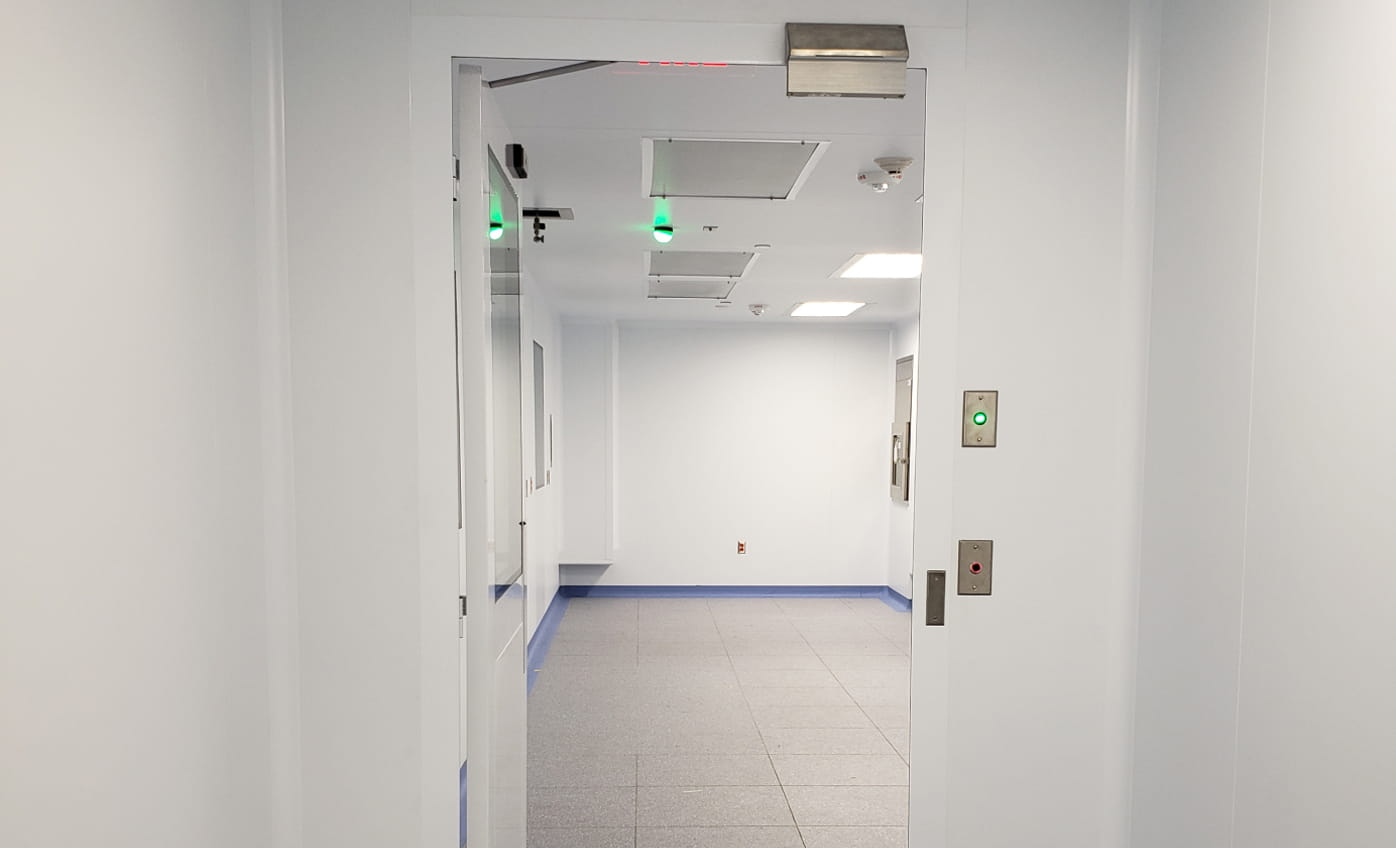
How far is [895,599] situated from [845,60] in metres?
6.49

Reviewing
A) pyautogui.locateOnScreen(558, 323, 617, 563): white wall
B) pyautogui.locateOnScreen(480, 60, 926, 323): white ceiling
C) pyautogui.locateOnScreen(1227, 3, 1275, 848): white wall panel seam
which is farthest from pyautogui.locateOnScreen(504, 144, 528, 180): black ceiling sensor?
pyautogui.locateOnScreen(558, 323, 617, 563): white wall

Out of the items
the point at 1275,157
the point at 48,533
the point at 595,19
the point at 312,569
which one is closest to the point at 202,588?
the point at 312,569

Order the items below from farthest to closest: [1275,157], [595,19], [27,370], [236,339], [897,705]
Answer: [897,705]
[595,19]
[236,339]
[1275,157]
[27,370]

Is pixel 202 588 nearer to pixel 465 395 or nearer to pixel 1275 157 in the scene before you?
pixel 465 395

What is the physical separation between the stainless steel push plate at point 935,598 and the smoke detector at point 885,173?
5.53 ft

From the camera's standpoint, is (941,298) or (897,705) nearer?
(941,298)

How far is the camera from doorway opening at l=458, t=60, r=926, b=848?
238cm

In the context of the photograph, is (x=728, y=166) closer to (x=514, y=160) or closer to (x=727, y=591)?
(x=514, y=160)

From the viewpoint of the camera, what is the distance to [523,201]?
359 centimetres

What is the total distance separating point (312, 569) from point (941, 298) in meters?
1.47

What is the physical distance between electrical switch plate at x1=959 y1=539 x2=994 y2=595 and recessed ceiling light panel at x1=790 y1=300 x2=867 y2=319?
189 inches

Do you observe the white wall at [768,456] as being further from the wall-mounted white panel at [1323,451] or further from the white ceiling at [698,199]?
the wall-mounted white panel at [1323,451]

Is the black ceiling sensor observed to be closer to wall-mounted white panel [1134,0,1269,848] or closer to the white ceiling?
the white ceiling

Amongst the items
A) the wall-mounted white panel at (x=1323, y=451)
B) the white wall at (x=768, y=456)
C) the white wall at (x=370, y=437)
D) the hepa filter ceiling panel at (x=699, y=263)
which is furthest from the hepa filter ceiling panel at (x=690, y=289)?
the wall-mounted white panel at (x=1323, y=451)
